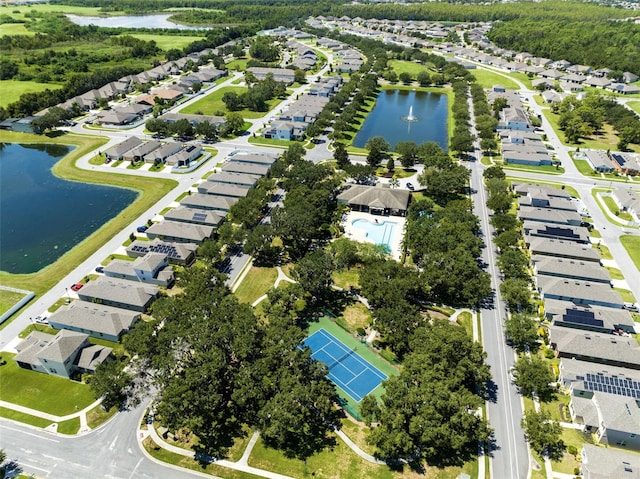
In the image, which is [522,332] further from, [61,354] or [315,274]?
[61,354]

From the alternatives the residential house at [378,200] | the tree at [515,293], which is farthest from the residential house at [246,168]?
the tree at [515,293]

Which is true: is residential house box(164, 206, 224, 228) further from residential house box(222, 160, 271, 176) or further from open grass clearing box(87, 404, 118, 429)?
open grass clearing box(87, 404, 118, 429)

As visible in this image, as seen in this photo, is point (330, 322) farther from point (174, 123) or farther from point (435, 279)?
point (174, 123)

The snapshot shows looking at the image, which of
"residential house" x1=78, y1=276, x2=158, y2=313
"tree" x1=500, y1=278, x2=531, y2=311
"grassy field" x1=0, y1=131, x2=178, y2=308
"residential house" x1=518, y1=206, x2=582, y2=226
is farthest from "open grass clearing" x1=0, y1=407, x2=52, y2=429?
"residential house" x1=518, y1=206, x2=582, y2=226

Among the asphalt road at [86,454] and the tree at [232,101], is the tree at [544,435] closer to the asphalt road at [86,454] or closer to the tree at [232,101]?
the asphalt road at [86,454]

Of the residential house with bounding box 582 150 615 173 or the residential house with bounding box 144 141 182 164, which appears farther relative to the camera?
the residential house with bounding box 144 141 182 164

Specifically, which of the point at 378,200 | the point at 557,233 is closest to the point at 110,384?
the point at 378,200
